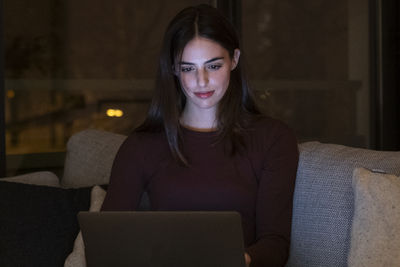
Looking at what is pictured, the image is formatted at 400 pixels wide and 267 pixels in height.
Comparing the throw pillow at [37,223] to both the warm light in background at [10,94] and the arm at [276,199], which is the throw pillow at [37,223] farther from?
the warm light in background at [10,94]

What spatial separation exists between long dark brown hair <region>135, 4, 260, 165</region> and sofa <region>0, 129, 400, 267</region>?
224 millimetres

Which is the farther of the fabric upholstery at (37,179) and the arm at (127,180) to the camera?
the fabric upholstery at (37,179)

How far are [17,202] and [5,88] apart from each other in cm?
96

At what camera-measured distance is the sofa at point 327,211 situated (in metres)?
1.60

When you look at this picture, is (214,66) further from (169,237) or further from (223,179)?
(169,237)

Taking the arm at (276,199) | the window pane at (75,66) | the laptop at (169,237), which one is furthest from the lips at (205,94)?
the window pane at (75,66)

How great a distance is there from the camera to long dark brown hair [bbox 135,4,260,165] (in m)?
1.87

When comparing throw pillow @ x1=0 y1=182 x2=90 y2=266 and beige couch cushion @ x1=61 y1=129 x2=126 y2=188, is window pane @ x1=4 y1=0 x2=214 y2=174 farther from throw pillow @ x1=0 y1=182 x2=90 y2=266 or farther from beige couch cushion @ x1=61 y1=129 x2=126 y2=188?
throw pillow @ x1=0 y1=182 x2=90 y2=266

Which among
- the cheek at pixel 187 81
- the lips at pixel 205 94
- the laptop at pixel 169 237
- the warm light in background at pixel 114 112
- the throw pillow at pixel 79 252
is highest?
the cheek at pixel 187 81

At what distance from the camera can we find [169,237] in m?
1.28

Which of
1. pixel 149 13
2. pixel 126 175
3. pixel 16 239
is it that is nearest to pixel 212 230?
pixel 126 175

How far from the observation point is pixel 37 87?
2840 millimetres

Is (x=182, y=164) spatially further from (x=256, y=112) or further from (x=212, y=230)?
(x=212, y=230)

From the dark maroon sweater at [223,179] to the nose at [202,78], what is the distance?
189mm
